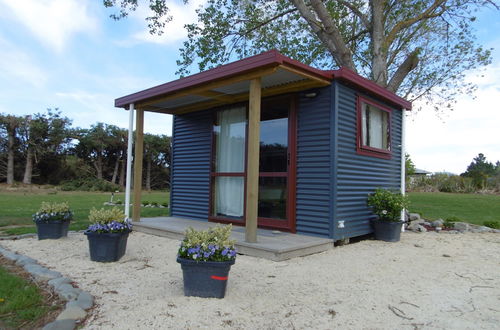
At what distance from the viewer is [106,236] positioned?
12.2ft

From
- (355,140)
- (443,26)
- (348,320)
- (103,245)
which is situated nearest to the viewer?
(348,320)

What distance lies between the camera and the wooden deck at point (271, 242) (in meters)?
3.93

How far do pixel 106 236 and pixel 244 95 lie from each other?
2.97 meters

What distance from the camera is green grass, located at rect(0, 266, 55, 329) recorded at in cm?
221

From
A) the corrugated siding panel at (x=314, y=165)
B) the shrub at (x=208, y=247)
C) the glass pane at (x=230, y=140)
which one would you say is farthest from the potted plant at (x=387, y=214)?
the shrub at (x=208, y=247)

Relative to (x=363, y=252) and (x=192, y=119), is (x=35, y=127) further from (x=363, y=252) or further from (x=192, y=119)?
(x=363, y=252)

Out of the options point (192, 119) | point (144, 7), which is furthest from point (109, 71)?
point (192, 119)

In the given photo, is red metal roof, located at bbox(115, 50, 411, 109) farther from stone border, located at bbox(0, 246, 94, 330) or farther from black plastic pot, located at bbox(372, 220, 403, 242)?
stone border, located at bbox(0, 246, 94, 330)

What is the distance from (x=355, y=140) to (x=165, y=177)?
14820mm

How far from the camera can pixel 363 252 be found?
4.46m

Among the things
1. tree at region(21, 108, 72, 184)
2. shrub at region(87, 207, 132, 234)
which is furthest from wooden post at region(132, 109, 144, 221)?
tree at region(21, 108, 72, 184)

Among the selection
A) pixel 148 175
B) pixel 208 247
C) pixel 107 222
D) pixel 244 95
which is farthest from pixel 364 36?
pixel 148 175

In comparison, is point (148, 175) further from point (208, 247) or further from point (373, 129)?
point (208, 247)

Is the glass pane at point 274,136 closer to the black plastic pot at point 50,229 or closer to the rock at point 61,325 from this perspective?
the black plastic pot at point 50,229
